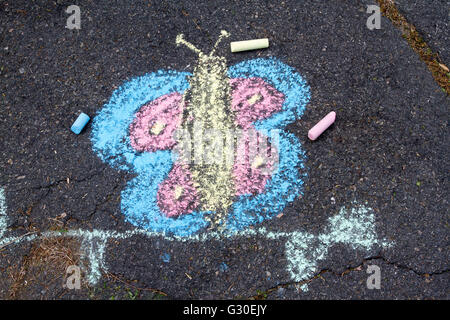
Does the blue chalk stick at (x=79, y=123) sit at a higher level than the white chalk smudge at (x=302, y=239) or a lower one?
higher

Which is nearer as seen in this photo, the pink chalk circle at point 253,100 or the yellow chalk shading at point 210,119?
the yellow chalk shading at point 210,119

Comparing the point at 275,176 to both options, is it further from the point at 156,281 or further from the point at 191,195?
the point at 156,281

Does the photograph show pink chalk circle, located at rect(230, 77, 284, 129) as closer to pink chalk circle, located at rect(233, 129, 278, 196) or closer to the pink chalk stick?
pink chalk circle, located at rect(233, 129, 278, 196)

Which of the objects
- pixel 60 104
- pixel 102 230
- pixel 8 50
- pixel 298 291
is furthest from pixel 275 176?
pixel 8 50

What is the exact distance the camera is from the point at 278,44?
272cm

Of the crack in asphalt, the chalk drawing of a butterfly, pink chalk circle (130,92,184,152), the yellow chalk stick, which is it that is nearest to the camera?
the crack in asphalt

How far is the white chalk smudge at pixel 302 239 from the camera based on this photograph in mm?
2331

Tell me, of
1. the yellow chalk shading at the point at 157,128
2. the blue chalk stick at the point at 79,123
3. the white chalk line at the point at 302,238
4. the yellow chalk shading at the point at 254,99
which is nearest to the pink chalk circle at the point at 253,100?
the yellow chalk shading at the point at 254,99

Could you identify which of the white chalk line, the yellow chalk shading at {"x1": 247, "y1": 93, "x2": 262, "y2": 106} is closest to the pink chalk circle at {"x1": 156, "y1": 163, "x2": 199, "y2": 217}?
the white chalk line

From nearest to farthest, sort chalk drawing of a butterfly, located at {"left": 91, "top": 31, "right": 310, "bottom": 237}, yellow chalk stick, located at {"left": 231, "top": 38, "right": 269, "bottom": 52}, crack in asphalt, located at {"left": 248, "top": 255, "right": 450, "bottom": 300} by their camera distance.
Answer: crack in asphalt, located at {"left": 248, "top": 255, "right": 450, "bottom": 300}, chalk drawing of a butterfly, located at {"left": 91, "top": 31, "right": 310, "bottom": 237}, yellow chalk stick, located at {"left": 231, "top": 38, "right": 269, "bottom": 52}

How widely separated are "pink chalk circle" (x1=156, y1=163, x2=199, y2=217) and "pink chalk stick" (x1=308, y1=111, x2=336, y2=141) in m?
0.84

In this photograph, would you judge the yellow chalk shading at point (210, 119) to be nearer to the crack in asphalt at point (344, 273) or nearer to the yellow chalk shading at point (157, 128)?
the yellow chalk shading at point (157, 128)

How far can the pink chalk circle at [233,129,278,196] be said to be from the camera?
245cm
